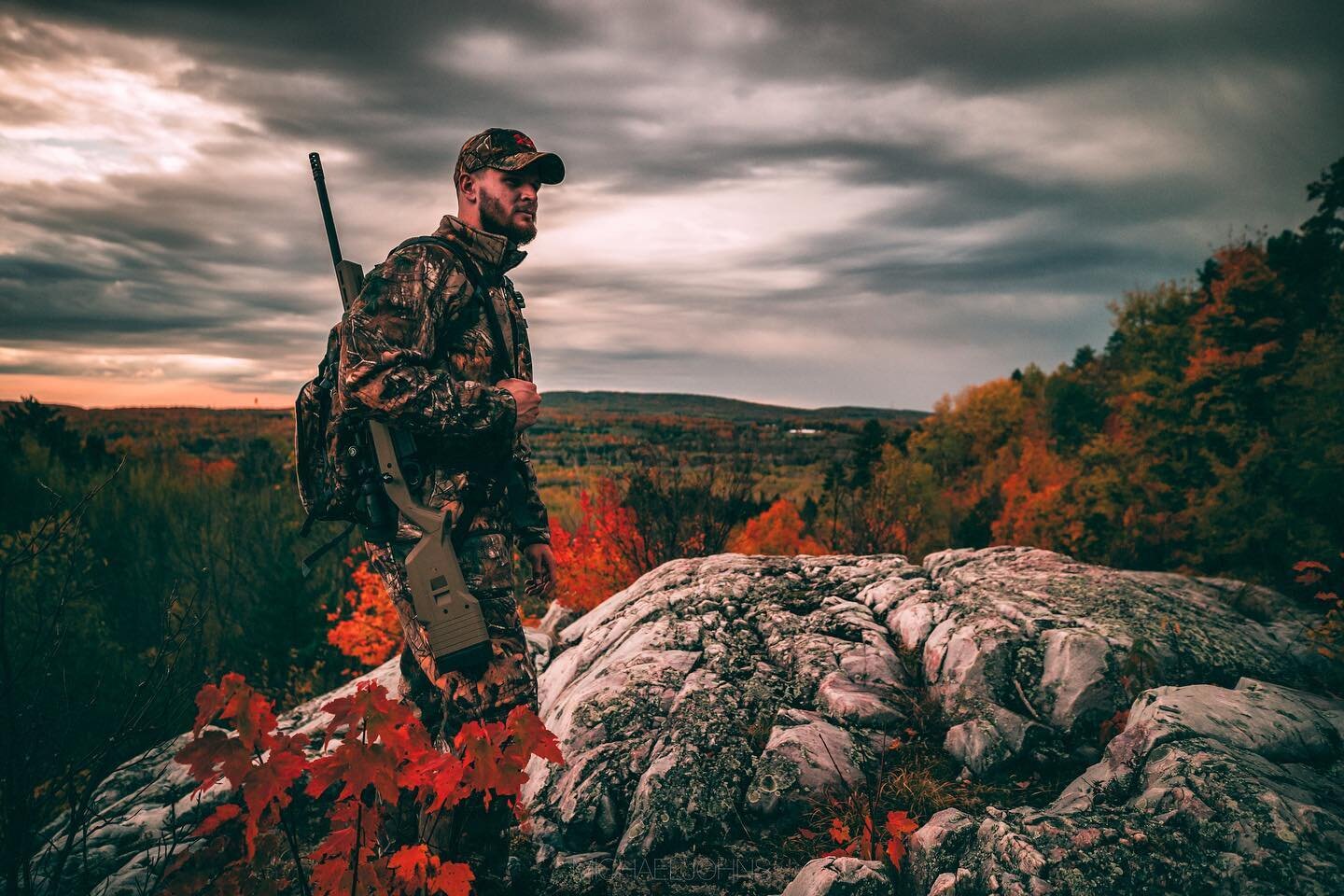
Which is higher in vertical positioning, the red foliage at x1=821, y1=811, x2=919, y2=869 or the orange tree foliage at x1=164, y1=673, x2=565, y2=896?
the orange tree foliage at x1=164, y1=673, x2=565, y2=896

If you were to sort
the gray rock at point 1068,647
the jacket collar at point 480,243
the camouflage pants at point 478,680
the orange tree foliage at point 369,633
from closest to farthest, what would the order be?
the camouflage pants at point 478,680, the jacket collar at point 480,243, the gray rock at point 1068,647, the orange tree foliage at point 369,633

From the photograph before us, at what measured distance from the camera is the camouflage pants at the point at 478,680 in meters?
2.81

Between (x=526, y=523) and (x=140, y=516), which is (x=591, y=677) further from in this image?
(x=140, y=516)

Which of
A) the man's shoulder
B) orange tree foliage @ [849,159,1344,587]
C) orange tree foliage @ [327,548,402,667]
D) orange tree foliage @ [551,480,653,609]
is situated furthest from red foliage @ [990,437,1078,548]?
the man's shoulder

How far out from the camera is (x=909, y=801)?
12.0ft

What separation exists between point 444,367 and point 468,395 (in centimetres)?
29

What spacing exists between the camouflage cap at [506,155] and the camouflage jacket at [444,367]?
1.02ft

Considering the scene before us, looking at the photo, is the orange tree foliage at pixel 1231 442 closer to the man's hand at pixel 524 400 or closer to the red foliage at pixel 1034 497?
the red foliage at pixel 1034 497

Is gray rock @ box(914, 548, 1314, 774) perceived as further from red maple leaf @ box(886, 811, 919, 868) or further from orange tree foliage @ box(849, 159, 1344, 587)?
orange tree foliage @ box(849, 159, 1344, 587)

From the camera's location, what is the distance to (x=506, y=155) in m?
3.10

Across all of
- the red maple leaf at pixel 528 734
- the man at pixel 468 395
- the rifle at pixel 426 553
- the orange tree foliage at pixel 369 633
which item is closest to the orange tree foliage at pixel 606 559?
the man at pixel 468 395

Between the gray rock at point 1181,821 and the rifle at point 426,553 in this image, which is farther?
the rifle at point 426,553

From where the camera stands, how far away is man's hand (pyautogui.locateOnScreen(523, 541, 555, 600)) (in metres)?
3.61

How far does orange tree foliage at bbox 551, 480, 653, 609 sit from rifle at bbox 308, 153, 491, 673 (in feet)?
19.6
